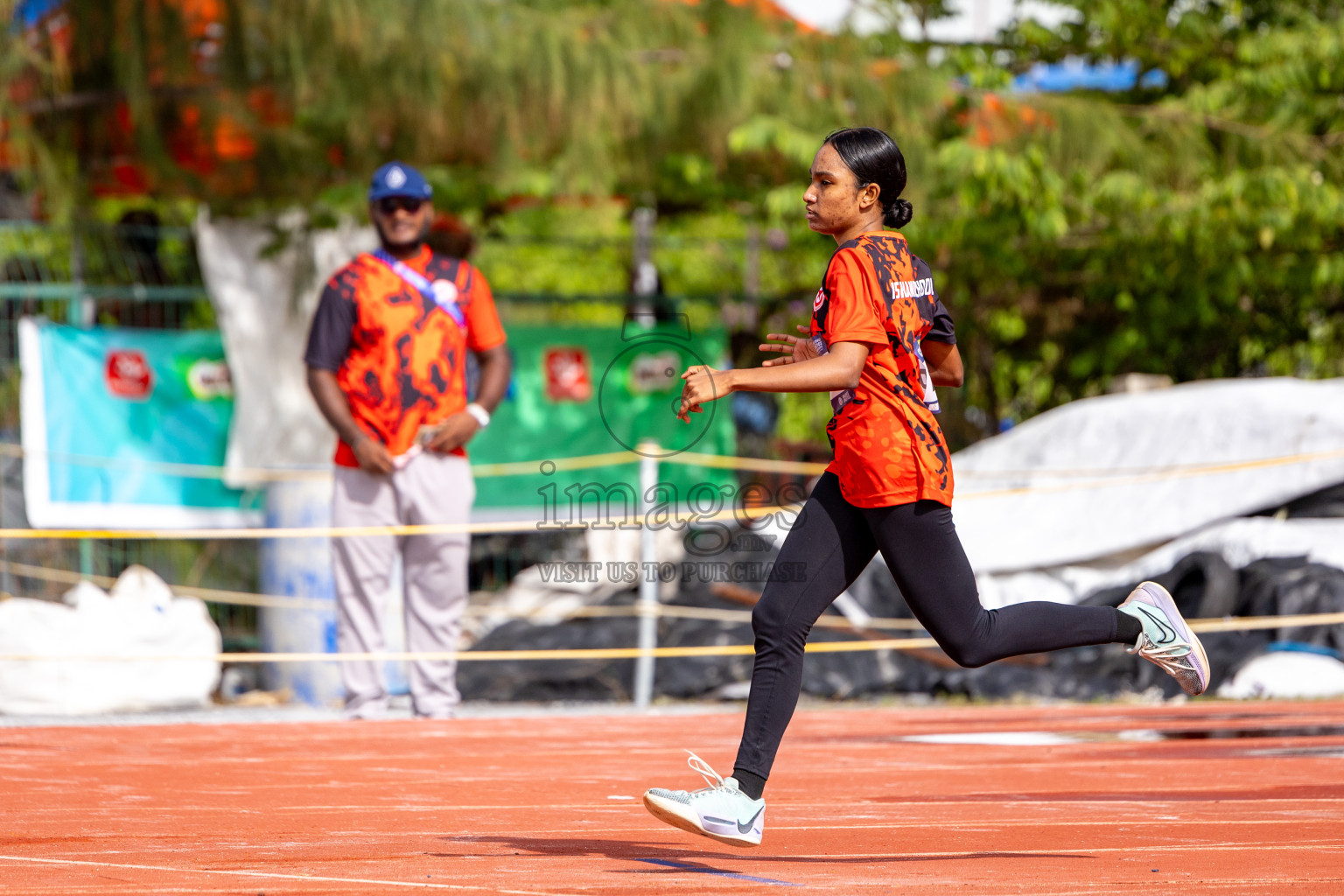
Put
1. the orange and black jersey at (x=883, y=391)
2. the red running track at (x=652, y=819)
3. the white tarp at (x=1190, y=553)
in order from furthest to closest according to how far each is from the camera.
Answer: the white tarp at (x=1190, y=553) → the orange and black jersey at (x=883, y=391) → the red running track at (x=652, y=819)

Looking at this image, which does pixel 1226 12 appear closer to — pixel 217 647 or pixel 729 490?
pixel 729 490

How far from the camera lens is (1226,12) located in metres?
11.2

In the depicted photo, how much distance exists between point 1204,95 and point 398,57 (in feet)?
17.2

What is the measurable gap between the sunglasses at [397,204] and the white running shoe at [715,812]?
376 cm

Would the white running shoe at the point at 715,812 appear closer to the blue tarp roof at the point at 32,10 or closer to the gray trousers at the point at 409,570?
the gray trousers at the point at 409,570

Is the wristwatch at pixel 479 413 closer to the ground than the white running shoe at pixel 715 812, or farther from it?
farther from it

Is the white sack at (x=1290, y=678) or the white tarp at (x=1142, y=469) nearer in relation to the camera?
the white sack at (x=1290, y=678)

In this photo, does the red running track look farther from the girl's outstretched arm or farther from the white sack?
the girl's outstretched arm

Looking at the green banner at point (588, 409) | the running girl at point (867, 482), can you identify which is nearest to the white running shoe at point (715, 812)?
the running girl at point (867, 482)

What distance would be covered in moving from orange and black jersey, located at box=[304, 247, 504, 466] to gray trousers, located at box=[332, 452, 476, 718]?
0.17m

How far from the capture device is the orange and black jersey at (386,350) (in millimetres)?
6402

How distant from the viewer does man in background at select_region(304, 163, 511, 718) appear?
6.41 metres

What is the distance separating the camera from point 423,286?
6484mm

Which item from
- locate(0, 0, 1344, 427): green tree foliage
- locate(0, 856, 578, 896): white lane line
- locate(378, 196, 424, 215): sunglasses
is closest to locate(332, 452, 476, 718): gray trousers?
locate(378, 196, 424, 215): sunglasses
